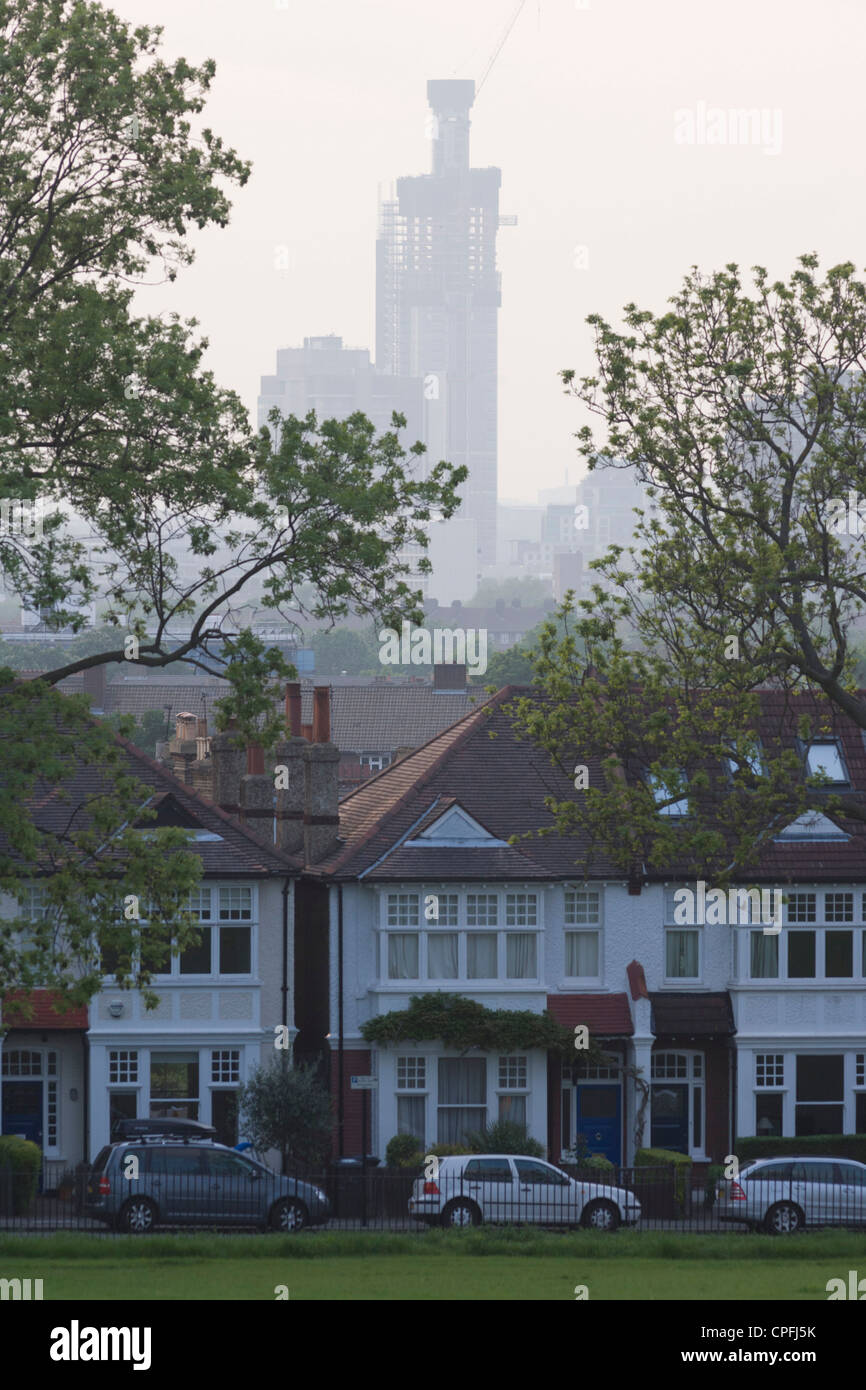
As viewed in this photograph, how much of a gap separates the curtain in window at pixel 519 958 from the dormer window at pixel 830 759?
7566mm

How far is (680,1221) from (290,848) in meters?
13.2

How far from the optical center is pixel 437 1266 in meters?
24.6

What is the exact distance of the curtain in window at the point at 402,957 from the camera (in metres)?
40.1

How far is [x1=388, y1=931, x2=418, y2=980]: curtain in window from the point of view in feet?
132

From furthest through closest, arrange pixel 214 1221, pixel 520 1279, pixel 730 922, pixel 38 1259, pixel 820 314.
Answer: pixel 730 922
pixel 214 1221
pixel 820 314
pixel 38 1259
pixel 520 1279

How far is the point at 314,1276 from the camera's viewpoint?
23.3m

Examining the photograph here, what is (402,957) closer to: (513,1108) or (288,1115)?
(513,1108)

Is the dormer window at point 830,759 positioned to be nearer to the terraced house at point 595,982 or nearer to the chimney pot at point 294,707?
the terraced house at point 595,982

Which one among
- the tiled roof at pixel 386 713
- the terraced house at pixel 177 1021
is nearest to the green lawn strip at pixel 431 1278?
the terraced house at pixel 177 1021

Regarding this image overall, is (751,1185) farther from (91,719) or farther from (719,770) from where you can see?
(91,719)

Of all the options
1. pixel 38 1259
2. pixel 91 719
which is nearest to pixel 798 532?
pixel 91 719

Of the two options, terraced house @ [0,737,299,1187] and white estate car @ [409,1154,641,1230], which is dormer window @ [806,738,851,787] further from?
white estate car @ [409,1154,641,1230]

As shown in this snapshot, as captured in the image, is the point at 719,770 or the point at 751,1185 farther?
the point at 719,770
